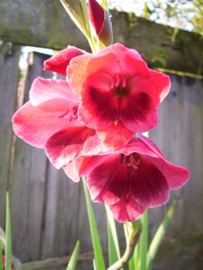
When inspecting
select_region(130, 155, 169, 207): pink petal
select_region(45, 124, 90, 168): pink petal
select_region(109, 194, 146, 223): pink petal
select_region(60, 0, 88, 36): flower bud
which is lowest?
select_region(109, 194, 146, 223): pink petal

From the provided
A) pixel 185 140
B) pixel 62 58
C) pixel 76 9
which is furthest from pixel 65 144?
pixel 185 140

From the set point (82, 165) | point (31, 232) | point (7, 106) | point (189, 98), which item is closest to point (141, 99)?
point (82, 165)

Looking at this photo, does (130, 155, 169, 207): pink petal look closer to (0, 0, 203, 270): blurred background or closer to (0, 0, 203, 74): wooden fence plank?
(0, 0, 203, 270): blurred background

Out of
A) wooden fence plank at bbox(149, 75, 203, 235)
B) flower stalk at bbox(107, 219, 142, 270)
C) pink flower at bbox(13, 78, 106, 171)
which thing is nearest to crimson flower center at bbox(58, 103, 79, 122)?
pink flower at bbox(13, 78, 106, 171)

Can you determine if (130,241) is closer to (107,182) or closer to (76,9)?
(107,182)

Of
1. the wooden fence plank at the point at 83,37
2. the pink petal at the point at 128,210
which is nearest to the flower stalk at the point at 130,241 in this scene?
the pink petal at the point at 128,210
